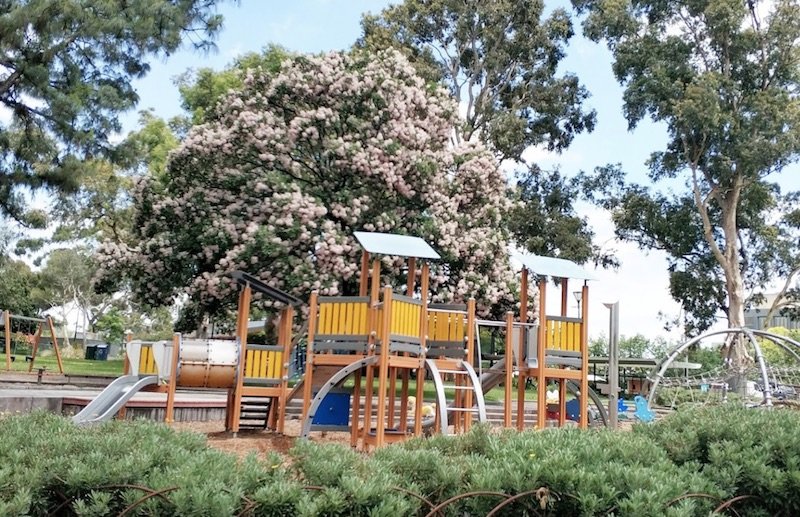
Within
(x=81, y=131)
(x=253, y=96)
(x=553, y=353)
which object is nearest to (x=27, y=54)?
(x=81, y=131)

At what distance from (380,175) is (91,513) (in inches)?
539

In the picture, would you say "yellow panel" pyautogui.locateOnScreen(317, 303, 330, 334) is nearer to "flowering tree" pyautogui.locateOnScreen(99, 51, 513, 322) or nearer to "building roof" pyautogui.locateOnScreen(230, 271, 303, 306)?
"building roof" pyautogui.locateOnScreen(230, 271, 303, 306)

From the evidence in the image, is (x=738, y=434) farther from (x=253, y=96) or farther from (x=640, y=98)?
(x=640, y=98)

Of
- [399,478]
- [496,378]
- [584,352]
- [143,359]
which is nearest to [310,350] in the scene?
[143,359]

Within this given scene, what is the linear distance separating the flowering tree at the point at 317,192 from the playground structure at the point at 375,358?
5107mm

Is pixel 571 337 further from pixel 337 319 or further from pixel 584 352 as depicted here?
pixel 337 319

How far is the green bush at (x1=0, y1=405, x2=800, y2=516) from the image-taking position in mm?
3268

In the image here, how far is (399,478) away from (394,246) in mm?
5882

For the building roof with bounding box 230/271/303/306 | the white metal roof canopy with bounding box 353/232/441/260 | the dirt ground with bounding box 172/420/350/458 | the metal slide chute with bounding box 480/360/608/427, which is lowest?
the dirt ground with bounding box 172/420/350/458

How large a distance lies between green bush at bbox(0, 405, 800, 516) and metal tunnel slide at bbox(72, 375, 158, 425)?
4.76 m

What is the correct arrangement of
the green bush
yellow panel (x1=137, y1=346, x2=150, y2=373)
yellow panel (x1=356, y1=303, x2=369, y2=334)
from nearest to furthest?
1. the green bush
2. yellow panel (x1=356, y1=303, x2=369, y2=334)
3. yellow panel (x1=137, y1=346, x2=150, y2=373)

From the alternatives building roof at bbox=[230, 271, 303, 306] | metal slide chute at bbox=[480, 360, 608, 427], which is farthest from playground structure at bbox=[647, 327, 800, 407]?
building roof at bbox=[230, 271, 303, 306]

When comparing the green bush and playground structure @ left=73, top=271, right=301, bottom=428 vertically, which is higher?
playground structure @ left=73, top=271, right=301, bottom=428

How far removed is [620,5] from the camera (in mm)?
26422
